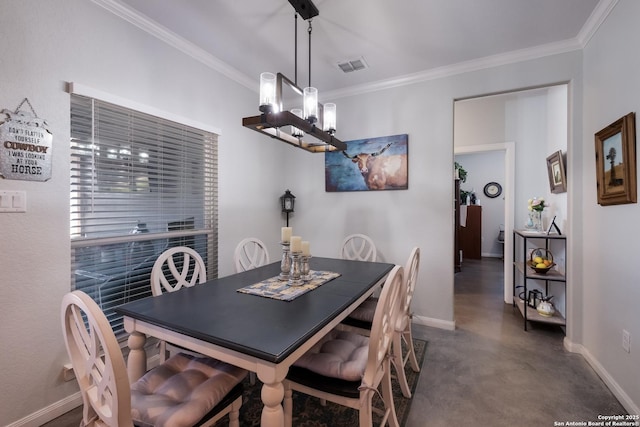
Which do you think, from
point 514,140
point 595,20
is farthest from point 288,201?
point 595,20

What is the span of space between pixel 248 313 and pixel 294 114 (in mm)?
1217

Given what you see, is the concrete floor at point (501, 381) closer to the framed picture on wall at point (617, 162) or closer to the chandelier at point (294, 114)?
the framed picture on wall at point (617, 162)

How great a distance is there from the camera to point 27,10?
156cm

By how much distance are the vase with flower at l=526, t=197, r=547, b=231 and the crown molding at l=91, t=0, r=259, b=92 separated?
349 cm

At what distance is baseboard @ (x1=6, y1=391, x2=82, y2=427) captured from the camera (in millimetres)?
1547

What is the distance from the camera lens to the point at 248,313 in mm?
1330

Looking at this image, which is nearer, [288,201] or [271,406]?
[271,406]

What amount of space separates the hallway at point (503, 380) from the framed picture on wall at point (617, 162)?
1.28 m

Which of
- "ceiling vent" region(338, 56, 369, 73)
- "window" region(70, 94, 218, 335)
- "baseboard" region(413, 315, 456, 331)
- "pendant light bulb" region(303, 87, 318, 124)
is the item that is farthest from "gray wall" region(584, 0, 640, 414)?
"window" region(70, 94, 218, 335)

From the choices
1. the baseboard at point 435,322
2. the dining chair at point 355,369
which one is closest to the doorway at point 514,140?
the baseboard at point 435,322

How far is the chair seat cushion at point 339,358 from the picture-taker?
4.27 feet

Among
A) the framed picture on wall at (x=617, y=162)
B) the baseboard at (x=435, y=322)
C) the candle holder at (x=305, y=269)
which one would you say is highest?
the framed picture on wall at (x=617, y=162)

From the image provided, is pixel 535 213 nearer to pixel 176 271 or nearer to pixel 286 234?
pixel 286 234

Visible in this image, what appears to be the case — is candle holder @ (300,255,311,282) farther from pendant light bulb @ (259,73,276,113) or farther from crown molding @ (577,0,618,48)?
crown molding @ (577,0,618,48)
